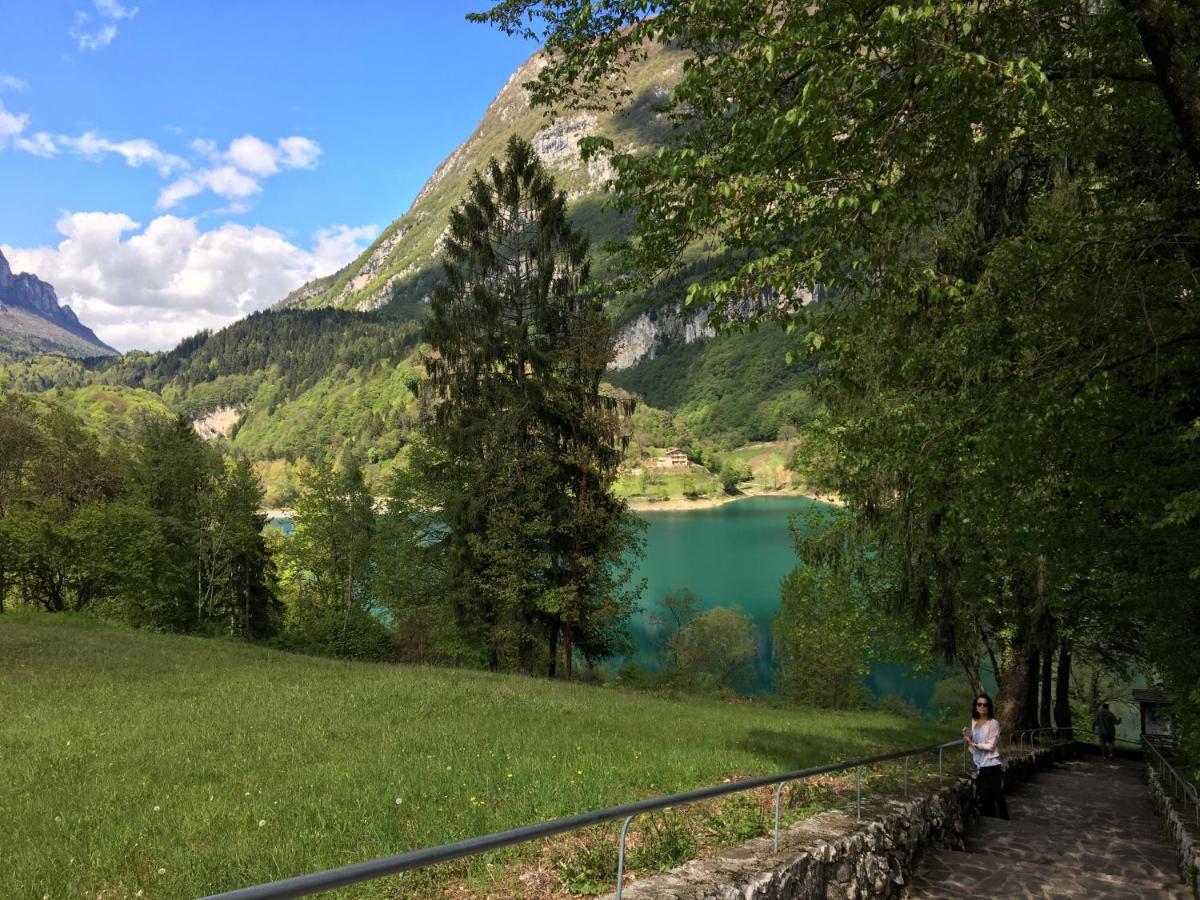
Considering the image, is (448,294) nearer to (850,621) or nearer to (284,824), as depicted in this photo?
(850,621)

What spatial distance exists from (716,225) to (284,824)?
6.49 meters

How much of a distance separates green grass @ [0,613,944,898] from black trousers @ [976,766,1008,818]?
87.3 inches

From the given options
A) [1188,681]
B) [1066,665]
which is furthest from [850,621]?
[1188,681]

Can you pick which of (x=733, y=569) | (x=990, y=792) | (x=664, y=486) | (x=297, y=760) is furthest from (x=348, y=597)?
(x=664, y=486)

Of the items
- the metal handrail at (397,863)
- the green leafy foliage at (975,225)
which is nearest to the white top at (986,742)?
the green leafy foliage at (975,225)

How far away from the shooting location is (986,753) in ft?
31.4

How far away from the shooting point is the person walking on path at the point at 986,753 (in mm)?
9422

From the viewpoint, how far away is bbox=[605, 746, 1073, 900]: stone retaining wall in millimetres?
4710

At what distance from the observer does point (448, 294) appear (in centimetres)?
2303

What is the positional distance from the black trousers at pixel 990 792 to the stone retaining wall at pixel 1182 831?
1989 millimetres

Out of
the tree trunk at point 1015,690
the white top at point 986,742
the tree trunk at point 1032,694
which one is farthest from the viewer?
the tree trunk at point 1032,694

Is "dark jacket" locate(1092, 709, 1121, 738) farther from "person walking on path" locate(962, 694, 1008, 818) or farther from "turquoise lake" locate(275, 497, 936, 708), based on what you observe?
"person walking on path" locate(962, 694, 1008, 818)

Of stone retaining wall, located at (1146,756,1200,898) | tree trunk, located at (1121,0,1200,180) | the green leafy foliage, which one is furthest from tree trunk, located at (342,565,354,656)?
tree trunk, located at (1121,0,1200,180)

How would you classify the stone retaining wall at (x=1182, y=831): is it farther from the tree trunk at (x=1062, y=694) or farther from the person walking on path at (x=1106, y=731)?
the tree trunk at (x=1062, y=694)
